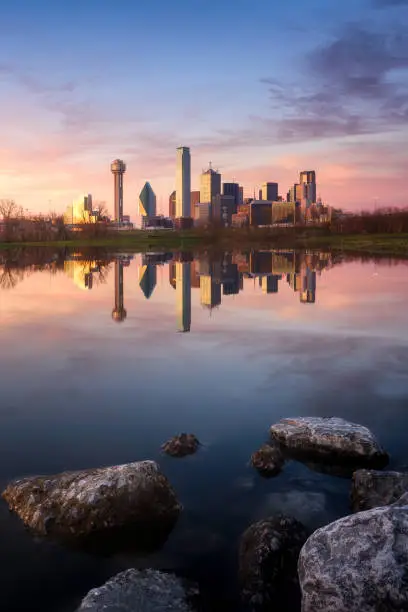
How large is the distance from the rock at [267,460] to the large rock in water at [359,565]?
3957 millimetres

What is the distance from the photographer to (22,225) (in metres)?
175

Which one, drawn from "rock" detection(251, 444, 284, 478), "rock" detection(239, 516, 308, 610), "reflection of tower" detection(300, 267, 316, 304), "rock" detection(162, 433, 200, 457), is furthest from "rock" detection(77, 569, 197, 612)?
"reflection of tower" detection(300, 267, 316, 304)

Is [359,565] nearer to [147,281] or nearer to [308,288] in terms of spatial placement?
[308,288]

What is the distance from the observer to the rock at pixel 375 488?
9719mm

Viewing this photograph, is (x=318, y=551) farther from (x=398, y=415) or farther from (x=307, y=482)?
(x=398, y=415)

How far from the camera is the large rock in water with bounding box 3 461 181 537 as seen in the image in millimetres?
9547

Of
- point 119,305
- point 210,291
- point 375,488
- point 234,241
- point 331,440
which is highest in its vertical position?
point 234,241

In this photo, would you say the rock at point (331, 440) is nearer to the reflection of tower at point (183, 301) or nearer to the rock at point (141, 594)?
the rock at point (141, 594)

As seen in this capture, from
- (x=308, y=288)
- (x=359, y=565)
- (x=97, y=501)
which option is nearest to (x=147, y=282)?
(x=308, y=288)

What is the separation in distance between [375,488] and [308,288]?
3587 centimetres

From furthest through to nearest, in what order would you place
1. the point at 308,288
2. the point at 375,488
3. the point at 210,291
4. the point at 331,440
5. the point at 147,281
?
the point at 147,281
the point at 308,288
the point at 210,291
the point at 331,440
the point at 375,488

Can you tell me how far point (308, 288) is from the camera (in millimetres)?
45219

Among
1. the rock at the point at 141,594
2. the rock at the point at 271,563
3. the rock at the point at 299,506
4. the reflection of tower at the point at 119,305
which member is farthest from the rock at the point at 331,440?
the reflection of tower at the point at 119,305

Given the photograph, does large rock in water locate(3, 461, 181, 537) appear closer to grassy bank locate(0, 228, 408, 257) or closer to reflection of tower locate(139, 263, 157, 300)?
reflection of tower locate(139, 263, 157, 300)
